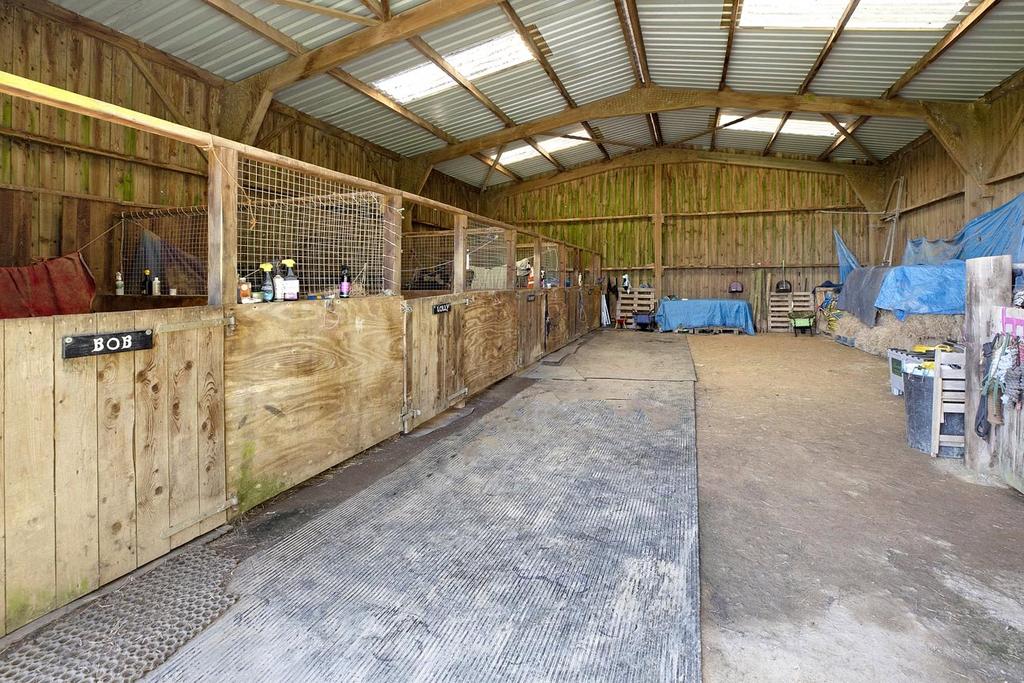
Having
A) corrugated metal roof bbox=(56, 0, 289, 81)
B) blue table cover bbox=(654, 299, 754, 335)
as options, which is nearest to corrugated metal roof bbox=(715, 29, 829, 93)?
blue table cover bbox=(654, 299, 754, 335)

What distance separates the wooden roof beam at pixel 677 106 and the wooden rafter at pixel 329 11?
5.54 metres

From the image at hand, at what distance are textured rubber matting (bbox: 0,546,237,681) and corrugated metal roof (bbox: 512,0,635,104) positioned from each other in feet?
26.0

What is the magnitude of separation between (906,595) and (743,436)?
2.38 m

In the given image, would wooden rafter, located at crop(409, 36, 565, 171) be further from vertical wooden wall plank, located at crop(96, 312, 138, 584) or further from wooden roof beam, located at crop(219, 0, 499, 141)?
vertical wooden wall plank, located at crop(96, 312, 138, 584)

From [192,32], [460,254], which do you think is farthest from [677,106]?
[192,32]

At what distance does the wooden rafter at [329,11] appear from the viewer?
20.0ft

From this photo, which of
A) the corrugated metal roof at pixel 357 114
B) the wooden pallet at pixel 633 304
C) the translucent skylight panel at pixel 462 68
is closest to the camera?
the translucent skylight panel at pixel 462 68

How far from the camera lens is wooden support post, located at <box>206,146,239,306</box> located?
258 centimetres

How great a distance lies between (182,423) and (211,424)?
0.16 metres

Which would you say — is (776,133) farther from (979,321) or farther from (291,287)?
(291,287)

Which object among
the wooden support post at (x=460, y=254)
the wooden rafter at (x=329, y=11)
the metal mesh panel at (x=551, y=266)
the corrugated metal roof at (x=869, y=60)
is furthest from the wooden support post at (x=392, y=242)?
the corrugated metal roof at (x=869, y=60)

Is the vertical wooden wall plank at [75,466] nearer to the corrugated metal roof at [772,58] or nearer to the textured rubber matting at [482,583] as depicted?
the textured rubber matting at [482,583]

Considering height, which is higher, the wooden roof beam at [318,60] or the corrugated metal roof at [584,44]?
the corrugated metal roof at [584,44]

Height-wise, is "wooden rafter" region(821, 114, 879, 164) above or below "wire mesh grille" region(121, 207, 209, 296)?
above
